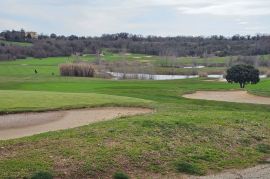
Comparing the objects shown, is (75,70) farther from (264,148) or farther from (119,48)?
(119,48)

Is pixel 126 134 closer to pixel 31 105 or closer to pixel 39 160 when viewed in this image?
pixel 39 160

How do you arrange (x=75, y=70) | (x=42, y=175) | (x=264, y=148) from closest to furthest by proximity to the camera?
(x=42, y=175)
(x=264, y=148)
(x=75, y=70)

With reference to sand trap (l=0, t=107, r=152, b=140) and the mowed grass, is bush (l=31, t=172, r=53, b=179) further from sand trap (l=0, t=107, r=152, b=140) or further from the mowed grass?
the mowed grass

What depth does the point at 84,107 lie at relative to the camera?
21312 mm

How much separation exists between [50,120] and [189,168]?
8226 millimetres

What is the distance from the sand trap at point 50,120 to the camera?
16127 mm

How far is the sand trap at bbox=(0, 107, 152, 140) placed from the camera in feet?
52.9

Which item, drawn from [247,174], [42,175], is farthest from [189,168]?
[42,175]

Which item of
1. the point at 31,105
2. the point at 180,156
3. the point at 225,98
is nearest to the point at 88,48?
the point at 225,98

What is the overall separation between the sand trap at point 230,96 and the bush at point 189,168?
62.1ft

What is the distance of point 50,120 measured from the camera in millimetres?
18188

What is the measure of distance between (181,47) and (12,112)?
153 meters

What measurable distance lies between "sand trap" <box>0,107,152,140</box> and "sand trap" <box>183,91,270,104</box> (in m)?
11.4

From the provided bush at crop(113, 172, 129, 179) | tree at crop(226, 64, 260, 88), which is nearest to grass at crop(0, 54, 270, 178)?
bush at crop(113, 172, 129, 179)
